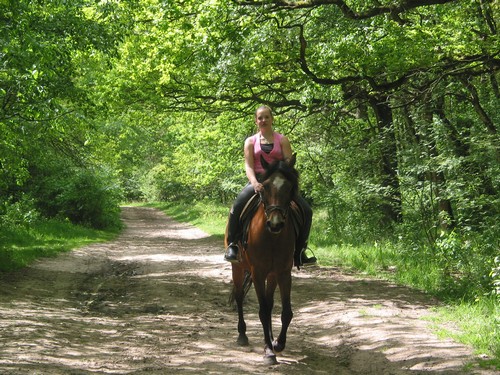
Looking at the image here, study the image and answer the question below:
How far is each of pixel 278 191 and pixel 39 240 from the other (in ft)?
43.2

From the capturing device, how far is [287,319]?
6.56m

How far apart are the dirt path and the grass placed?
0.64 meters

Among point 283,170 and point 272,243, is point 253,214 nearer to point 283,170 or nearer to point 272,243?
point 272,243

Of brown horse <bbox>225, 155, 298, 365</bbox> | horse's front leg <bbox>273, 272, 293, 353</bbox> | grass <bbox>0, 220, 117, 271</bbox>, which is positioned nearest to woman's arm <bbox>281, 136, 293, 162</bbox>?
brown horse <bbox>225, 155, 298, 365</bbox>

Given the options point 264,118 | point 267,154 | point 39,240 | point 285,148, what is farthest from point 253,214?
point 39,240

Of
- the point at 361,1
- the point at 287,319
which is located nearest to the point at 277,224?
the point at 287,319

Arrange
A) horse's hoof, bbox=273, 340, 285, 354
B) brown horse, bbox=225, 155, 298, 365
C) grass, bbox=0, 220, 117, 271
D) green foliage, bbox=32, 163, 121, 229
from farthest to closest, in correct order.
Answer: green foliage, bbox=32, 163, 121, 229, grass, bbox=0, 220, 117, 271, horse's hoof, bbox=273, 340, 285, 354, brown horse, bbox=225, 155, 298, 365

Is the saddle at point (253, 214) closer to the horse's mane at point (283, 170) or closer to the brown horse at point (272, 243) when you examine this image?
the brown horse at point (272, 243)

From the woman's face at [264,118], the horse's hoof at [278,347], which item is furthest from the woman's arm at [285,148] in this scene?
the horse's hoof at [278,347]

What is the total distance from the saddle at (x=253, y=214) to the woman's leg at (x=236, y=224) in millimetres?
104

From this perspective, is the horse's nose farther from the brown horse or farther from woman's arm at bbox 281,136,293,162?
woman's arm at bbox 281,136,293,162

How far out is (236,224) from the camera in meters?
7.09

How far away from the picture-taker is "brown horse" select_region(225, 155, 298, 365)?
19.8ft

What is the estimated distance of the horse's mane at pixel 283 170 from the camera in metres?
6.25
